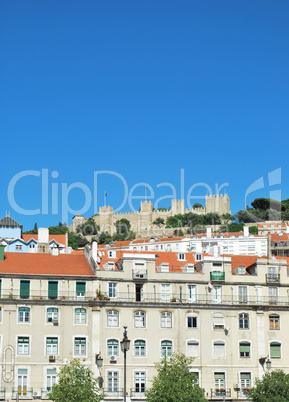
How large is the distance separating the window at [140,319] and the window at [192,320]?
A: 13.3 feet

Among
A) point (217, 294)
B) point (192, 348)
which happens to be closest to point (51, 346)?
point (192, 348)

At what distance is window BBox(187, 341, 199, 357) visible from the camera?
62406mm

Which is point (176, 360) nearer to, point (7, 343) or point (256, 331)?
point (256, 331)

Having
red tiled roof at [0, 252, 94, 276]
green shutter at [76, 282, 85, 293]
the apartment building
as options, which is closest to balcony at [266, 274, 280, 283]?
the apartment building

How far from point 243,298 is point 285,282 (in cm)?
437

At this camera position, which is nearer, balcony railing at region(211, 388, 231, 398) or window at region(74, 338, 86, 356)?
window at region(74, 338, 86, 356)

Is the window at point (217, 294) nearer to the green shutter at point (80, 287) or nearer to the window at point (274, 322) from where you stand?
the window at point (274, 322)

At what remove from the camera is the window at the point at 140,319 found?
6238 centimetres

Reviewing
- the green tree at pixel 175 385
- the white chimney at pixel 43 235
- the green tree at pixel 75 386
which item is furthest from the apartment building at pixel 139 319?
the white chimney at pixel 43 235

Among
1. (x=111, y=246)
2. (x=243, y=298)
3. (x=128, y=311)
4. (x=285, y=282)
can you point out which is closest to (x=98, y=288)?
(x=128, y=311)

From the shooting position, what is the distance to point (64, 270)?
210 feet

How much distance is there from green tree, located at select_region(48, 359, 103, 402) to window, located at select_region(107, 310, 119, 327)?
20.8ft

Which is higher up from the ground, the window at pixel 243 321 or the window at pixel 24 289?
the window at pixel 24 289

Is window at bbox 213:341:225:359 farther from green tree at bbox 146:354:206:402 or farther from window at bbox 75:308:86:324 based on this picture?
window at bbox 75:308:86:324
